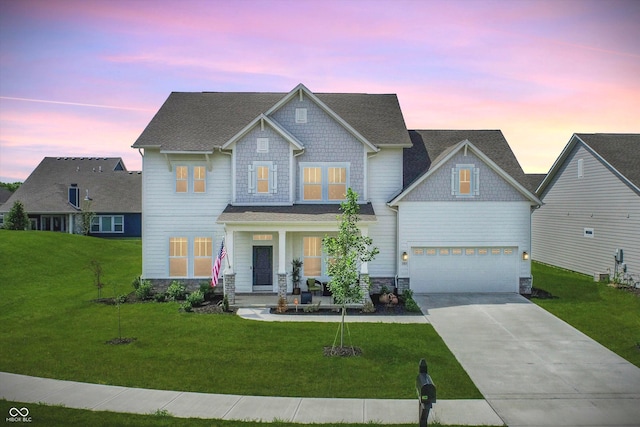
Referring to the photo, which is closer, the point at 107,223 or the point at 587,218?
the point at 587,218

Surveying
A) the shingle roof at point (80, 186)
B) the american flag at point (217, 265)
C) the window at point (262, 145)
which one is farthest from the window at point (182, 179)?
the shingle roof at point (80, 186)

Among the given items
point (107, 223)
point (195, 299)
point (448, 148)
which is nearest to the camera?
point (195, 299)

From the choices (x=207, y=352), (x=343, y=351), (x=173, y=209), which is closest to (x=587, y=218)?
(x=343, y=351)

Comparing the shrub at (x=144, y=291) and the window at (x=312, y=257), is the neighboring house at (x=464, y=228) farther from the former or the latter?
the shrub at (x=144, y=291)

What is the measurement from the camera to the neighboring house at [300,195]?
22625 mm

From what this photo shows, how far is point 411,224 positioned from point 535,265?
531 inches

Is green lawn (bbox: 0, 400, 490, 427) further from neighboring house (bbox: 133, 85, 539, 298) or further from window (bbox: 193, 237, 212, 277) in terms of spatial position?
window (bbox: 193, 237, 212, 277)

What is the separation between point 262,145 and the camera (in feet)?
74.6

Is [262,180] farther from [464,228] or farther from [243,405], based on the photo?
[243,405]

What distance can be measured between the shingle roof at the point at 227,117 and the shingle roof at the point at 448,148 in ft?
5.64

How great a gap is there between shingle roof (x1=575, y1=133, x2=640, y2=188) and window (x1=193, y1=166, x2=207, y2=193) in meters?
20.1

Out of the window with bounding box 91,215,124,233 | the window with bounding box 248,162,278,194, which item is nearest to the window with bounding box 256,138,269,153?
the window with bounding box 248,162,278,194

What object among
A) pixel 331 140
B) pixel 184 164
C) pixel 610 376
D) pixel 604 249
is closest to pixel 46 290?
pixel 184 164

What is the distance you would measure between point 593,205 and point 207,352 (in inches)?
883
